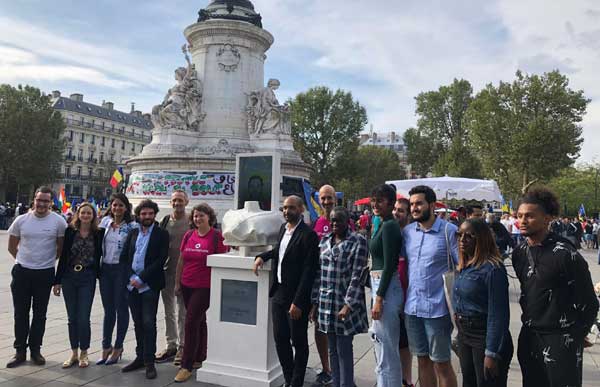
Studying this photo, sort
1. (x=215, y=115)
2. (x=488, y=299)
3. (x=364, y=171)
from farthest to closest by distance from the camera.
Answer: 1. (x=364, y=171)
2. (x=215, y=115)
3. (x=488, y=299)

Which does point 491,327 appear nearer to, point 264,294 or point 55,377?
point 264,294

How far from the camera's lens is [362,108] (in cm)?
4700

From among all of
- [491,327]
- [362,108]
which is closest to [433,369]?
[491,327]

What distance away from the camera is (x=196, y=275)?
5391 mm

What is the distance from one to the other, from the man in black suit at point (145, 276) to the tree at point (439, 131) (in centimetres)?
4687

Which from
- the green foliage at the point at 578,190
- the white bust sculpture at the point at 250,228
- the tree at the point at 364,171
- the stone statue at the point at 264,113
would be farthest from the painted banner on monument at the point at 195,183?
the green foliage at the point at 578,190

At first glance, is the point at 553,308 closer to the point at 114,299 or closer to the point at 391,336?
the point at 391,336

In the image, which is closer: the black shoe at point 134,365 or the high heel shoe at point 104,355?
the black shoe at point 134,365

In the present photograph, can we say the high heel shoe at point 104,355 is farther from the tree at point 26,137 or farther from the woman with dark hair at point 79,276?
the tree at point 26,137

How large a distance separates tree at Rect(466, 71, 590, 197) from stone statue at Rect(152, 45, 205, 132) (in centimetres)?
2564

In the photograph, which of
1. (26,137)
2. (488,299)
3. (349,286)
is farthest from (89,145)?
(488,299)

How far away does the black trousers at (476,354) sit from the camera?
332 cm

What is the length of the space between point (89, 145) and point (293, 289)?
7876cm

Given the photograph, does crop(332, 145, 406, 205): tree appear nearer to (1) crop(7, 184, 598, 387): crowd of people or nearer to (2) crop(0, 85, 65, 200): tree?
(2) crop(0, 85, 65, 200): tree
